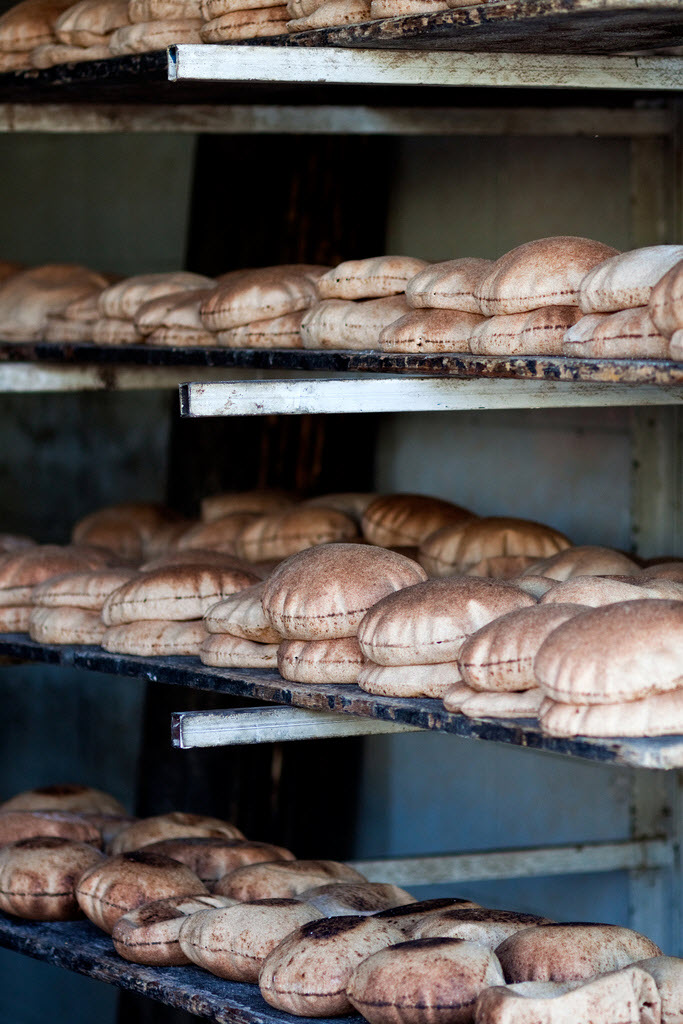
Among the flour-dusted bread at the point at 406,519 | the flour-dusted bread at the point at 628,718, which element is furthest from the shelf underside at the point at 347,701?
the flour-dusted bread at the point at 406,519

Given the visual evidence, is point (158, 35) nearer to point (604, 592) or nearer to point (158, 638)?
point (158, 638)

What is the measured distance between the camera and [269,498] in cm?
464

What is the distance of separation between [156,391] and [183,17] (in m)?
2.67

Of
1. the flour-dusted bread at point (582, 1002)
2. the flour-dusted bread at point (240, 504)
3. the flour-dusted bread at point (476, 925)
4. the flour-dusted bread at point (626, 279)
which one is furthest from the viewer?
the flour-dusted bread at point (240, 504)

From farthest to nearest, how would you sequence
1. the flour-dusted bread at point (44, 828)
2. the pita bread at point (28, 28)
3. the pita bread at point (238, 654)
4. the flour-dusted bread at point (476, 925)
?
the pita bread at point (28, 28) → the flour-dusted bread at point (44, 828) → the pita bread at point (238, 654) → the flour-dusted bread at point (476, 925)

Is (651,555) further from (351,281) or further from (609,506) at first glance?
(351,281)

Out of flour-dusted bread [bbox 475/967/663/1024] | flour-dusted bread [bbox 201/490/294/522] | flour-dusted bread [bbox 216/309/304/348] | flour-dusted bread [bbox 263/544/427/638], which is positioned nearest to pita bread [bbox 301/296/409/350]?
flour-dusted bread [bbox 216/309/304/348]

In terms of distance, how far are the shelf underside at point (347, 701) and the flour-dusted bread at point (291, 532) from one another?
62 cm

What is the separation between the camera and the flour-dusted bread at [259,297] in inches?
146

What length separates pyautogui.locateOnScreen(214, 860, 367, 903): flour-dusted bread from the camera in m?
3.33

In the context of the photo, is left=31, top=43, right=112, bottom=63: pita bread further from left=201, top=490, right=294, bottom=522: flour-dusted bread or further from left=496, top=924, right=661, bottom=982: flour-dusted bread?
left=496, top=924, right=661, bottom=982: flour-dusted bread

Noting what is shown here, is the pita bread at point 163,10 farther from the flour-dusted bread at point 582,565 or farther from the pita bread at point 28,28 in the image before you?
the flour-dusted bread at point 582,565

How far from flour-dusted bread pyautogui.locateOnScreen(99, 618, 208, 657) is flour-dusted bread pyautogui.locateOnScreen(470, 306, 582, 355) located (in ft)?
2.93

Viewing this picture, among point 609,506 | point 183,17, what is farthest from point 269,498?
point 183,17
